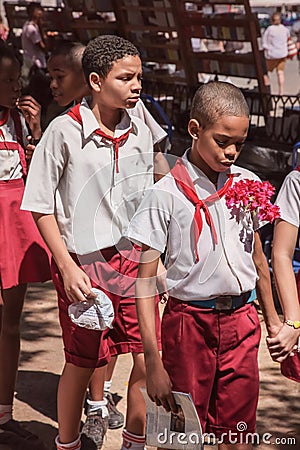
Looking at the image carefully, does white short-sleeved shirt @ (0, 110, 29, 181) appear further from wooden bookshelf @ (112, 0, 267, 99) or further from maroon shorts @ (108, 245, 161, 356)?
wooden bookshelf @ (112, 0, 267, 99)

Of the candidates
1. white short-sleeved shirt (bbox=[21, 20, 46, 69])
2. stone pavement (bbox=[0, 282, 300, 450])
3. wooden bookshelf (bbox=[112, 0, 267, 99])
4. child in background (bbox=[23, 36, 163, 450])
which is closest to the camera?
child in background (bbox=[23, 36, 163, 450])

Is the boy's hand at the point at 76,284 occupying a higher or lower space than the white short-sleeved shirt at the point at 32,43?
higher

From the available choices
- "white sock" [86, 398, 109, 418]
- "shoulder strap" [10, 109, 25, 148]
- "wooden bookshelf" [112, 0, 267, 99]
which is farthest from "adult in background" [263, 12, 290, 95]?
"white sock" [86, 398, 109, 418]

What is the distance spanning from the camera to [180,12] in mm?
8594

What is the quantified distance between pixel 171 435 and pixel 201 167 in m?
0.94

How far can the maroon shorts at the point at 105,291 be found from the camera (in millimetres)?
3607

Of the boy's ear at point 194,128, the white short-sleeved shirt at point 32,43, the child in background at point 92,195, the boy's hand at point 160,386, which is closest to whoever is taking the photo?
the boy's hand at point 160,386

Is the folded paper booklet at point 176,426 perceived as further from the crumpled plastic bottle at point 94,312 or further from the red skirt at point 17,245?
the red skirt at point 17,245

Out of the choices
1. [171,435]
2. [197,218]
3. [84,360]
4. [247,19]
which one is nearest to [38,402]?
[84,360]

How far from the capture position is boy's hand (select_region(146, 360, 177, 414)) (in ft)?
9.71

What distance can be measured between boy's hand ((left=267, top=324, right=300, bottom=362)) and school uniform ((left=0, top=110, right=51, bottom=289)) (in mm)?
1372

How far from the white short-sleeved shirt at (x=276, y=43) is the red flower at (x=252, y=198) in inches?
589

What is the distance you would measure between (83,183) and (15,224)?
711 mm

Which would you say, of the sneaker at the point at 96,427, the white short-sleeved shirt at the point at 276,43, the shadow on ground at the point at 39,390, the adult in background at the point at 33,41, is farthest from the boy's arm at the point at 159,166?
the white short-sleeved shirt at the point at 276,43
